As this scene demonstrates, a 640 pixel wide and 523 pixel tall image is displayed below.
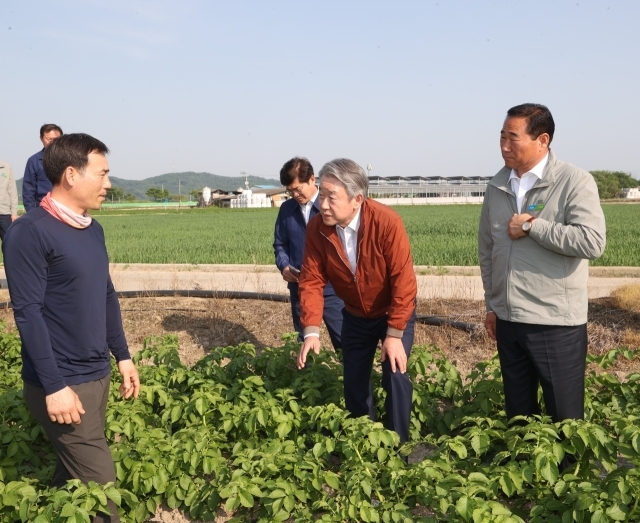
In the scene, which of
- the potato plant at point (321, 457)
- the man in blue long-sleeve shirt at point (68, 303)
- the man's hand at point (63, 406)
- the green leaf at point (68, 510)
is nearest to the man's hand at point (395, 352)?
the potato plant at point (321, 457)

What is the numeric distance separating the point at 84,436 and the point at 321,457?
137 cm

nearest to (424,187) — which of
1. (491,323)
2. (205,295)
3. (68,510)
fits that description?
(205,295)

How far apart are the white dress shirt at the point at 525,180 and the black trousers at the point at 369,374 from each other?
0.94 meters

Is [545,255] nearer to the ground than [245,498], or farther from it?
farther from it

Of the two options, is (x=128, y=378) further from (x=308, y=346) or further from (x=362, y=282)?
(x=362, y=282)

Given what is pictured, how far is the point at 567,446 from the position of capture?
2.93 m

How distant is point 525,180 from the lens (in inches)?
136

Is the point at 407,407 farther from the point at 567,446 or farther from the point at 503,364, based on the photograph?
the point at 567,446

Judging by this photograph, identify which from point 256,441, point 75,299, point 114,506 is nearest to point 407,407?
point 256,441

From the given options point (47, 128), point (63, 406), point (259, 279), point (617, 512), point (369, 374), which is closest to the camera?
point (617, 512)

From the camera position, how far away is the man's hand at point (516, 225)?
329 centimetres

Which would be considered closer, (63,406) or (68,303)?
(63,406)

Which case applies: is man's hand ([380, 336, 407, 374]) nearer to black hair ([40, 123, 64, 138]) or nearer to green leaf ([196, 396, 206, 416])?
green leaf ([196, 396, 206, 416])

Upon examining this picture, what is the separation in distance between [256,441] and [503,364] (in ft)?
4.85
